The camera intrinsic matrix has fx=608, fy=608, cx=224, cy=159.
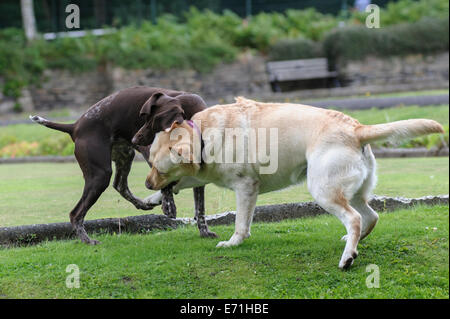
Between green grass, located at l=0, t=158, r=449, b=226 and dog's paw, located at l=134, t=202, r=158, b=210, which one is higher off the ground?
dog's paw, located at l=134, t=202, r=158, b=210

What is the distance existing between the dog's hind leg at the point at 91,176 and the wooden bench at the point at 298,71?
17793mm

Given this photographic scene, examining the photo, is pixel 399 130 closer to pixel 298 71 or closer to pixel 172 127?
pixel 172 127

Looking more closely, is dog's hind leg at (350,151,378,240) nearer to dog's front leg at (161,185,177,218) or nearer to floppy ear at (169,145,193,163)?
floppy ear at (169,145,193,163)

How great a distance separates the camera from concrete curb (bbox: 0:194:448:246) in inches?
268

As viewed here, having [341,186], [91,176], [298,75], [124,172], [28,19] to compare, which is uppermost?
[28,19]

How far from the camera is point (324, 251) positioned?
5.83m

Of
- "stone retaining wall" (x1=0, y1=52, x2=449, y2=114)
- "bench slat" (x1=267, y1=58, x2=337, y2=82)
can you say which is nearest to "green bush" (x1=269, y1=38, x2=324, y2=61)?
"bench slat" (x1=267, y1=58, x2=337, y2=82)

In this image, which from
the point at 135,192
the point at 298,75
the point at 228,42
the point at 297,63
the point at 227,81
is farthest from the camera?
the point at 228,42

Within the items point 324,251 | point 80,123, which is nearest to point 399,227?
point 324,251

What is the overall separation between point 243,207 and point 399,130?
1.69 m

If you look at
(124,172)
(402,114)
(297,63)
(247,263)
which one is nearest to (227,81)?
(297,63)

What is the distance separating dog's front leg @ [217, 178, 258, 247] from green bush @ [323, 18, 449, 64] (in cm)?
1865

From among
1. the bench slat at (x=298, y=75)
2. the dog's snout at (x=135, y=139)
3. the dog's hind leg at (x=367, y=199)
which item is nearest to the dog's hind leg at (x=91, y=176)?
the dog's snout at (x=135, y=139)

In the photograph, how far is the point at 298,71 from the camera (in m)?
23.8
